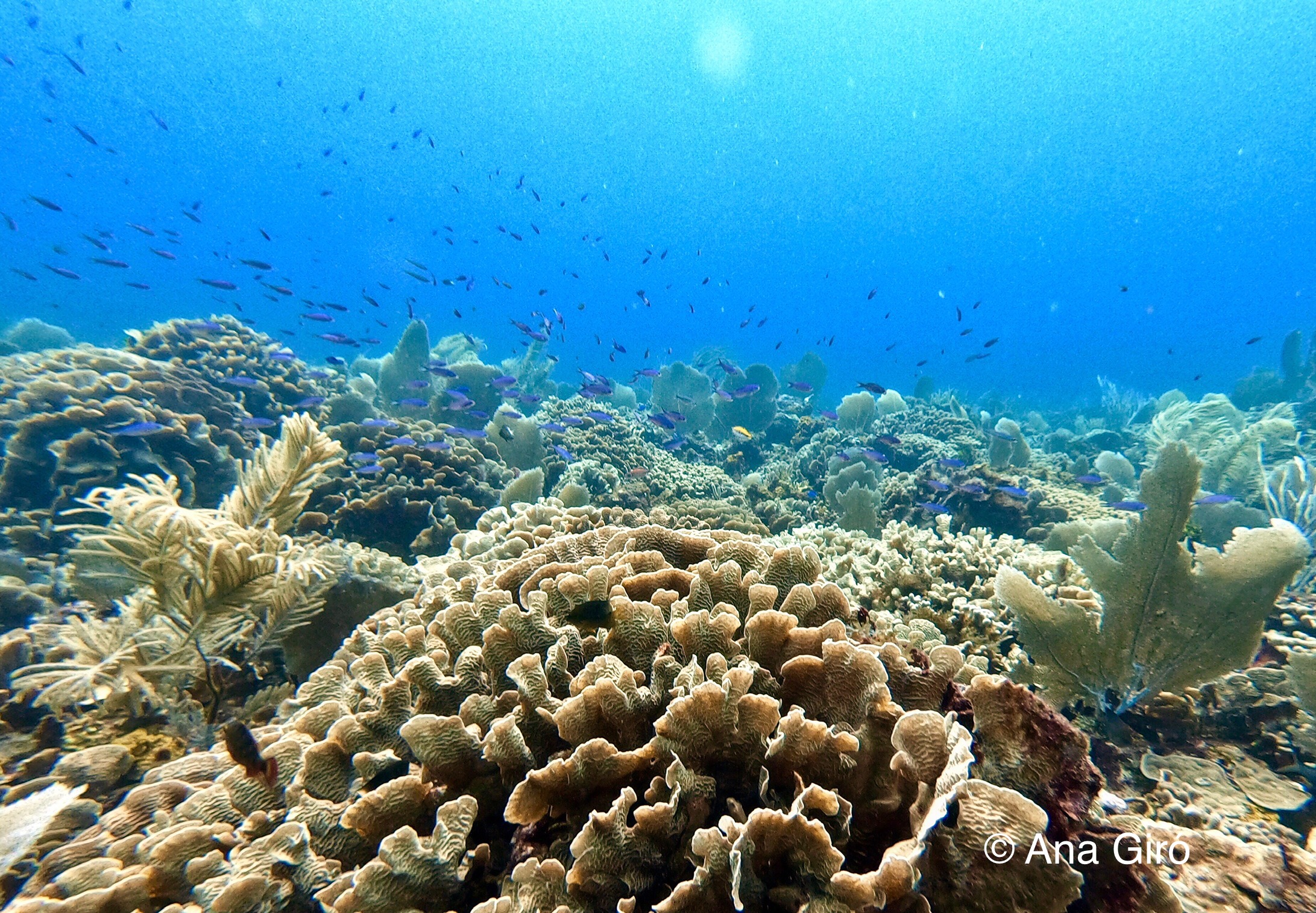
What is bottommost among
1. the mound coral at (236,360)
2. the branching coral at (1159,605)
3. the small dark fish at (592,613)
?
the small dark fish at (592,613)

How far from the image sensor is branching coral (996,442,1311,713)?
246 cm

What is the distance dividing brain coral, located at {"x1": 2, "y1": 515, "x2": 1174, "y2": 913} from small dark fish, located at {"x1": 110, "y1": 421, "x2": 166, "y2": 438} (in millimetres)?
5963

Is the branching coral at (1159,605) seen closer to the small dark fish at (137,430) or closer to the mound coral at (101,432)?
the mound coral at (101,432)

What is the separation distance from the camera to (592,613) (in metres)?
1.99

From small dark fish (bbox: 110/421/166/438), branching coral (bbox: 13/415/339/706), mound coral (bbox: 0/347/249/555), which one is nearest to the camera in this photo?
branching coral (bbox: 13/415/339/706)

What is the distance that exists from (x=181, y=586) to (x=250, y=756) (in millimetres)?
1453

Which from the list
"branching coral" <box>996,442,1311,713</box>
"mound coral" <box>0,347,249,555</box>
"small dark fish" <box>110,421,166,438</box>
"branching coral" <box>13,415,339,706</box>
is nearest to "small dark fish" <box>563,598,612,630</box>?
"branching coral" <box>13,415,339,706</box>

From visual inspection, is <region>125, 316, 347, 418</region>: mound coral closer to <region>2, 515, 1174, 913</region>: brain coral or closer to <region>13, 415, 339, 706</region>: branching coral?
<region>13, 415, 339, 706</region>: branching coral

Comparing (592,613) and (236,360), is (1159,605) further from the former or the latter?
(236,360)

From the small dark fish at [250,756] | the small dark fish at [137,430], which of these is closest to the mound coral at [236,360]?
the small dark fish at [137,430]

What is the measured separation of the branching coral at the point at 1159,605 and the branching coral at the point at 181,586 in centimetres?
427

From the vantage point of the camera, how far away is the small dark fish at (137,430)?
6.11 m

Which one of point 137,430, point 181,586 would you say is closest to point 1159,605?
point 181,586

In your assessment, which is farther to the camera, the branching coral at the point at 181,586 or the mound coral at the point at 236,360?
the mound coral at the point at 236,360
